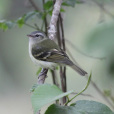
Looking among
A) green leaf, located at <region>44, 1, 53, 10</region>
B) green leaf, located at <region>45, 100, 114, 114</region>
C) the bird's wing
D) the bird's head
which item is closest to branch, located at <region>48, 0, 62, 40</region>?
green leaf, located at <region>44, 1, 53, 10</region>

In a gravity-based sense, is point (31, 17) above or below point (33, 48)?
above

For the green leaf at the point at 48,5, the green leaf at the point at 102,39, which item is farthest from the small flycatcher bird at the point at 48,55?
the green leaf at the point at 102,39

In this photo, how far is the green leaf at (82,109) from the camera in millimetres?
1315

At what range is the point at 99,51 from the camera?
8.84 ft

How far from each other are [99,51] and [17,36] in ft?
18.4

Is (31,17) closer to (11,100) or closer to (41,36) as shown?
(41,36)

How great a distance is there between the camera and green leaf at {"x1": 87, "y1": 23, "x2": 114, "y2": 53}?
246 cm

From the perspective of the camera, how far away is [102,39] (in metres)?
2.47

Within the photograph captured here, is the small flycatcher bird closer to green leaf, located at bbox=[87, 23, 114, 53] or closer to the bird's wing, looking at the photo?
the bird's wing

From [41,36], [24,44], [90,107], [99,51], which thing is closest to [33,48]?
[41,36]

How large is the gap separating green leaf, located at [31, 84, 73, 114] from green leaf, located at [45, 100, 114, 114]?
98mm

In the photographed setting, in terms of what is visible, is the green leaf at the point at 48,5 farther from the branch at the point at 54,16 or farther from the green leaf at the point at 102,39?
the green leaf at the point at 102,39

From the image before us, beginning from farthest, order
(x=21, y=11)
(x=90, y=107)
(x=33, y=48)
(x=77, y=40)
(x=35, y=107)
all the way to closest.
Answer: (x=21, y=11) → (x=77, y=40) → (x=33, y=48) → (x=90, y=107) → (x=35, y=107)

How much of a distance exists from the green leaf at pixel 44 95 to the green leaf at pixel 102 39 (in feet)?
4.21
